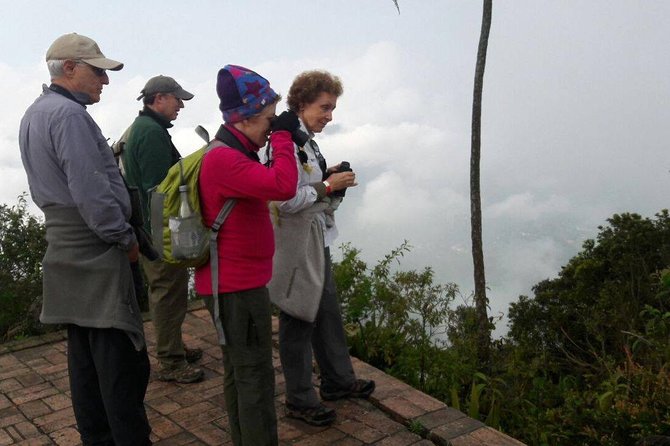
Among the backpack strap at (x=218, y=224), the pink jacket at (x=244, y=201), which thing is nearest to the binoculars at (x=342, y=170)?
the pink jacket at (x=244, y=201)

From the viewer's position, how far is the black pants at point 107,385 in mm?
2967

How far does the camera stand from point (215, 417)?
12.6 feet

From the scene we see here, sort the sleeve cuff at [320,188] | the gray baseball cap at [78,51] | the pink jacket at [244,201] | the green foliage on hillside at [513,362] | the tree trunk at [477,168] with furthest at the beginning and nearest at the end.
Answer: the tree trunk at [477,168], the green foliage on hillside at [513,362], the sleeve cuff at [320,188], the gray baseball cap at [78,51], the pink jacket at [244,201]

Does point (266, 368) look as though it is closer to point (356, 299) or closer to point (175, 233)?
point (175, 233)

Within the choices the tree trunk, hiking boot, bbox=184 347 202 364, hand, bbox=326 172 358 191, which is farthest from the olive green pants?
the tree trunk

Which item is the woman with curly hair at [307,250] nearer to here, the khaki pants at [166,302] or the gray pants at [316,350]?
the gray pants at [316,350]

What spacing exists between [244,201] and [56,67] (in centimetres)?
102

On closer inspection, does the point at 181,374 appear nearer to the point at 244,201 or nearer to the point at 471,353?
the point at 244,201

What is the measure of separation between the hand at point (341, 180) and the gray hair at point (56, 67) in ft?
4.41

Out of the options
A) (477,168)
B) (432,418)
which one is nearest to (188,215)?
(432,418)

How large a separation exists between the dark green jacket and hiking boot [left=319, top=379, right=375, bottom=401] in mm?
1575

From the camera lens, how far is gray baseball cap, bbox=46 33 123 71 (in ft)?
9.57

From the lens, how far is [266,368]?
2.90 m

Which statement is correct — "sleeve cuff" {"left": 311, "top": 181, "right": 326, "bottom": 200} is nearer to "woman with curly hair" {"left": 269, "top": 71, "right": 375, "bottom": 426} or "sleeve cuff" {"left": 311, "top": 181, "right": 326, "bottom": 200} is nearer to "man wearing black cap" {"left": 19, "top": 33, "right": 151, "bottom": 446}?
"woman with curly hair" {"left": 269, "top": 71, "right": 375, "bottom": 426}
